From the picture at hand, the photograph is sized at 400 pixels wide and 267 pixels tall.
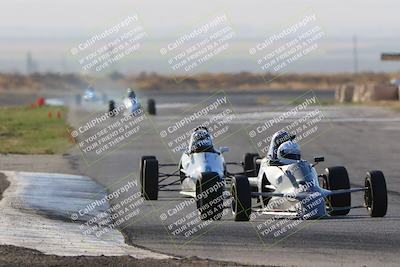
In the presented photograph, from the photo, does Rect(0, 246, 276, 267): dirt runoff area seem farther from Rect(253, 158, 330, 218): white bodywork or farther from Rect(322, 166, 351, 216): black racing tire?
Rect(322, 166, 351, 216): black racing tire

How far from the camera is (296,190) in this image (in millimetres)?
19953

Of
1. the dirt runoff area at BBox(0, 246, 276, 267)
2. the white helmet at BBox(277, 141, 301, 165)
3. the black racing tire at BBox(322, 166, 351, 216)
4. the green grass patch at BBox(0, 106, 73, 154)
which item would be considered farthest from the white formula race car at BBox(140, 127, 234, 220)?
the green grass patch at BBox(0, 106, 73, 154)

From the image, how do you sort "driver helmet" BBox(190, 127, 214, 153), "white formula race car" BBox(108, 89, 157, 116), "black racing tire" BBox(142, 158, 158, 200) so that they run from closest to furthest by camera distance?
"driver helmet" BBox(190, 127, 214, 153)
"black racing tire" BBox(142, 158, 158, 200)
"white formula race car" BBox(108, 89, 157, 116)

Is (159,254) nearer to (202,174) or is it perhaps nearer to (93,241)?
(93,241)

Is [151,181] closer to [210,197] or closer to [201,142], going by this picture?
[201,142]

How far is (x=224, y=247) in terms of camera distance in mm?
17688

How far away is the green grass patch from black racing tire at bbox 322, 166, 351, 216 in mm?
23204

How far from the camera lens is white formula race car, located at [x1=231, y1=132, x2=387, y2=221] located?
1964 cm

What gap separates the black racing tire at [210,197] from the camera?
2075 cm

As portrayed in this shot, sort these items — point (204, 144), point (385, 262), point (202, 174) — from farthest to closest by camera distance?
point (204, 144), point (202, 174), point (385, 262)

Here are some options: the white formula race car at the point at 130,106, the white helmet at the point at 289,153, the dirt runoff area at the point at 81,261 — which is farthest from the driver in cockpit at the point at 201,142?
the white formula race car at the point at 130,106

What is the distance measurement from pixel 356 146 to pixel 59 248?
28.0 meters

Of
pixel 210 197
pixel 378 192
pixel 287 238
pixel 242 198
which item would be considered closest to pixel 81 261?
pixel 287 238

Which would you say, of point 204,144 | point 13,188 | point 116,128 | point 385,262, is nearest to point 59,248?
point 385,262
